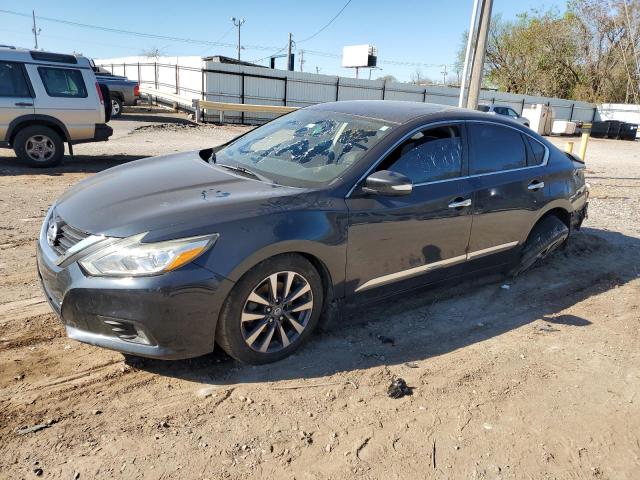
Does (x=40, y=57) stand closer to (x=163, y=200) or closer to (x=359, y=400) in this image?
(x=163, y=200)

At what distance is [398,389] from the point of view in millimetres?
3174

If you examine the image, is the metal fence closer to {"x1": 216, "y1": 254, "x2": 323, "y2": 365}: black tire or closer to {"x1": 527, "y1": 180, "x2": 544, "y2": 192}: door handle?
{"x1": 527, "y1": 180, "x2": 544, "y2": 192}: door handle

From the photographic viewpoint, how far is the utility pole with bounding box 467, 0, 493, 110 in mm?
10344

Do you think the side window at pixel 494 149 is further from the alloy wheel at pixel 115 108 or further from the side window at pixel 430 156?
the alloy wheel at pixel 115 108

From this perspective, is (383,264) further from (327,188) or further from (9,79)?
(9,79)

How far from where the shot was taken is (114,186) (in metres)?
3.52

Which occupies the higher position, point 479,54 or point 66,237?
point 479,54

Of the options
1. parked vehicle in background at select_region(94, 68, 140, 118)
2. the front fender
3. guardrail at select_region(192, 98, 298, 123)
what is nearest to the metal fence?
guardrail at select_region(192, 98, 298, 123)

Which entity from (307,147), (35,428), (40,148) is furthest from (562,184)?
(40,148)

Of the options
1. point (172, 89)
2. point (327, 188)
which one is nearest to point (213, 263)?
point (327, 188)

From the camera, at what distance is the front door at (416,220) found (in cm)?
354

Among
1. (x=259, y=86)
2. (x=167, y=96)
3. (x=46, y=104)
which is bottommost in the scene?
(x=167, y=96)

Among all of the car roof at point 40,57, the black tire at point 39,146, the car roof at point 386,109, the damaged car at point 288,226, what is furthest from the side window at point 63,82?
the car roof at point 386,109

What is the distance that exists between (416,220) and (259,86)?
74.2 ft
